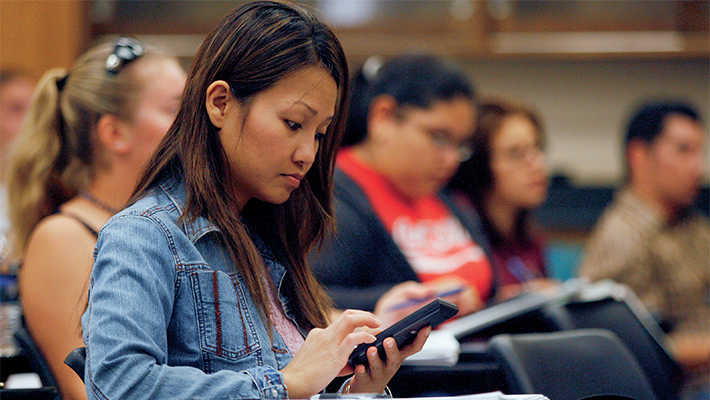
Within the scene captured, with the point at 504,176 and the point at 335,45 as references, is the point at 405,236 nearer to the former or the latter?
the point at 504,176

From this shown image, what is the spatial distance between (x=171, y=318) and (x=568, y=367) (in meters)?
0.75

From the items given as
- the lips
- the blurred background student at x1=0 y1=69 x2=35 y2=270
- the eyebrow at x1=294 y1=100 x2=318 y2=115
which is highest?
the eyebrow at x1=294 y1=100 x2=318 y2=115

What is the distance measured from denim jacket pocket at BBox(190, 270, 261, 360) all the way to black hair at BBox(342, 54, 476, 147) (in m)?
1.24

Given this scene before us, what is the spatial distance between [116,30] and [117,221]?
11.2ft

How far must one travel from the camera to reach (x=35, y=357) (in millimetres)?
1275

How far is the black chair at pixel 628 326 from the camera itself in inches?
66.3

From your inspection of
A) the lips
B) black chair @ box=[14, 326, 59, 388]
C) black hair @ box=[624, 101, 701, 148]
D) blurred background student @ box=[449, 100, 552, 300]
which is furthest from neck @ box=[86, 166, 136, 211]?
black hair @ box=[624, 101, 701, 148]

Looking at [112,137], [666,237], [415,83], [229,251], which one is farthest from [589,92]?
[229,251]

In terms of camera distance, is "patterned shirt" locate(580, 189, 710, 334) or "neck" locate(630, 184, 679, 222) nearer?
"patterned shirt" locate(580, 189, 710, 334)

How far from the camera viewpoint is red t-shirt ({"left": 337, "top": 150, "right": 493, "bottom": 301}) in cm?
199

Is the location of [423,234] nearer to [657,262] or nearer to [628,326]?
[628,326]

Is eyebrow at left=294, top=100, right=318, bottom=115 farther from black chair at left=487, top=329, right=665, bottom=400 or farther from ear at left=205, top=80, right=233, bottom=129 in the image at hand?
black chair at left=487, top=329, right=665, bottom=400

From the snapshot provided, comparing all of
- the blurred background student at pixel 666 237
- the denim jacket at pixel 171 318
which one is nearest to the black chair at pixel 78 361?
the denim jacket at pixel 171 318

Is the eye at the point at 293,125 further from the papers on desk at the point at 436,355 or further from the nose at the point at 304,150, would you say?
the papers on desk at the point at 436,355
